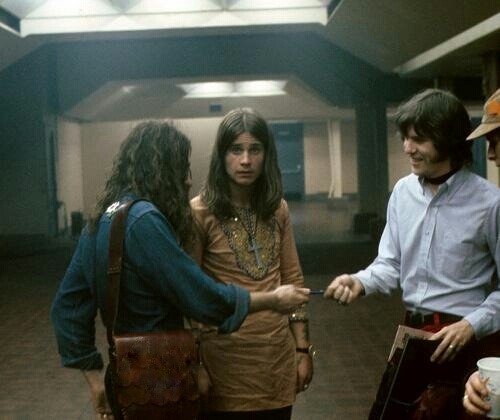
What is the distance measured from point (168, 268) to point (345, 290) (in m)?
0.70

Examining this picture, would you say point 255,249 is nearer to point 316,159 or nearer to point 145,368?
point 145,368

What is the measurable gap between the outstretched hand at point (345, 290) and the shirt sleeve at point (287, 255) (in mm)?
231

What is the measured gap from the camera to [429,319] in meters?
2.31

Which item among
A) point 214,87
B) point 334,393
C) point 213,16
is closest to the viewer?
point 334,393

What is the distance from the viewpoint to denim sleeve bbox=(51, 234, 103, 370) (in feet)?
7.17

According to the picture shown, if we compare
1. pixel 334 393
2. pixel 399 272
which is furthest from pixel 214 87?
pixel 399 272

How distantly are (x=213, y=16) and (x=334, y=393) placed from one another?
863 cm

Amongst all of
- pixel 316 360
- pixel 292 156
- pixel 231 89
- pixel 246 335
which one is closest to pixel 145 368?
pixel 246 335

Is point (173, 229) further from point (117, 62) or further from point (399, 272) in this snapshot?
point (117, 62)

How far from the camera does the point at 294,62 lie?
623 inches

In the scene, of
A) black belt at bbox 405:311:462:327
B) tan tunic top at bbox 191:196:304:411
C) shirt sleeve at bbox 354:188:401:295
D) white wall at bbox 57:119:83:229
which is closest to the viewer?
black belt at bbox 405:311:462:327

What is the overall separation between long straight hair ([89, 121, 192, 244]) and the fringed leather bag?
10cm

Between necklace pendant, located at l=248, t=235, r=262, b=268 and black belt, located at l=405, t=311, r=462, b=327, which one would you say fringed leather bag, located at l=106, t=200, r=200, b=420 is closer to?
necklace pendant, located at l=248, t=235, r=262, b=268

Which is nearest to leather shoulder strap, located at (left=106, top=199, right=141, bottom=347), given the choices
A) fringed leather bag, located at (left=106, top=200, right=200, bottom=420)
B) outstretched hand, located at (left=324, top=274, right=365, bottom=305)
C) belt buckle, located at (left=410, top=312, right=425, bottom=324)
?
fringed leather bag, located at (left=106, top=200, right=200, bottom=420)
